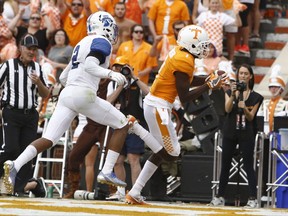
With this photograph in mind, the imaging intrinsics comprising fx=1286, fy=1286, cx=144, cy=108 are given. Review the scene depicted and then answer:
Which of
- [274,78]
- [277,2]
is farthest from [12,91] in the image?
[277,2]

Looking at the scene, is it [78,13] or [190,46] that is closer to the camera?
[190,46]

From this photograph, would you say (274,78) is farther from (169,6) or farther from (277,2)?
(277,2)

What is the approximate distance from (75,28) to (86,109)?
684cm

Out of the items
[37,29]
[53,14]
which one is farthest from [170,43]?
[37,29]

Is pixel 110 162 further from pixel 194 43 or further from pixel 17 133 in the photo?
pixel 17 133

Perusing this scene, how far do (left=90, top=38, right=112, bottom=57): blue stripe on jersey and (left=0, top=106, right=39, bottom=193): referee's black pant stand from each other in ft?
7.25

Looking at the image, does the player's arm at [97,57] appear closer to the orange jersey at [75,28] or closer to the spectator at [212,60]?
the spectator at [212,60]

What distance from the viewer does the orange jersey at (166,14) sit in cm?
1844

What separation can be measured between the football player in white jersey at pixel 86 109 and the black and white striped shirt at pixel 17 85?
1685 mm

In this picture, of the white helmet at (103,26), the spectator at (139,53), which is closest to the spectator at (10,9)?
the spectator at (139,53)

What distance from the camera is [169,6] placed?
1859 centimetres

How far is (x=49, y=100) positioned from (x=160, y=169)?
6.75ft

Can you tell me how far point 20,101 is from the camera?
14.0 metres

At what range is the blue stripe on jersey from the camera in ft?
39.4
